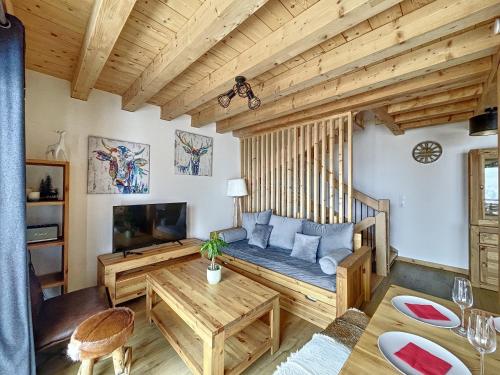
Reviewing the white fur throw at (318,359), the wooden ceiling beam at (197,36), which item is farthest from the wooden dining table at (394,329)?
the wooden ceiling beam at (197,36)

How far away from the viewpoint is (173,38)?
5.66 ft

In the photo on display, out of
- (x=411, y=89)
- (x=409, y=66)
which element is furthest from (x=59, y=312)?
(x=411, y=89)

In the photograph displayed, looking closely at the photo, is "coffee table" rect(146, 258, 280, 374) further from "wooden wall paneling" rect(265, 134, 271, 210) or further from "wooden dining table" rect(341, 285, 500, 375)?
"wooden wall paneling" rect(265, 134, 271, 210)

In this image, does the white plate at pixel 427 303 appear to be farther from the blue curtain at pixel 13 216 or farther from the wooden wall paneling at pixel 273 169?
the wooden wall paneling at pixel 273 169

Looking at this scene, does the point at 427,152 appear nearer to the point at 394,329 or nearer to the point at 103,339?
the point at 394,329

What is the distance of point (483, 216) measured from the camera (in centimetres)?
313

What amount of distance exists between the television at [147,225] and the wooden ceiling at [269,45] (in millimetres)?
1363

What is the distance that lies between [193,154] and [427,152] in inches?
168

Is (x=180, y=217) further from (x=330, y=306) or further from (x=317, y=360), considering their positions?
(x=317, y=360)

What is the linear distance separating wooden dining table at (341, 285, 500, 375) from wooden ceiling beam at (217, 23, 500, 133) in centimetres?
180

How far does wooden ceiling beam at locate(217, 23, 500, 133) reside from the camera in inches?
61.5

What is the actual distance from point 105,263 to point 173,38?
7.73 feet

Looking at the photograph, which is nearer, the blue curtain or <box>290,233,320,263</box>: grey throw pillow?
the blue curtain

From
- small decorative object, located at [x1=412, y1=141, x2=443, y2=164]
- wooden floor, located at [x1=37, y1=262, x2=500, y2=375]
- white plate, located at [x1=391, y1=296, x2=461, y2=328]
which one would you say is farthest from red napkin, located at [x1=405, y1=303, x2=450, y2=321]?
small decorative object, located at [x1=412, y1=141, x2=443, y2=164]
